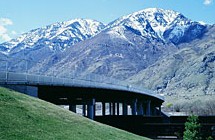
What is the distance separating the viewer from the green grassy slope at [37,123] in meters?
24.9

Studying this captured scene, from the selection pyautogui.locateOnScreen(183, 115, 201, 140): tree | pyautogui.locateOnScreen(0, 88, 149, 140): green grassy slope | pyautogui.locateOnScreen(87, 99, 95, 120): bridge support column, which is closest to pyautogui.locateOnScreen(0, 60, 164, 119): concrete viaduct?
pyautogui.locateOnScreen(87, 99, 95, 120): bridge support column

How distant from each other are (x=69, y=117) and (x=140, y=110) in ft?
292

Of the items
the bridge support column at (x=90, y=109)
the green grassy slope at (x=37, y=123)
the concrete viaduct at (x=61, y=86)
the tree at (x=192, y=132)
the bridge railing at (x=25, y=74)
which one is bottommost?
the tree at (x=192, y=132)

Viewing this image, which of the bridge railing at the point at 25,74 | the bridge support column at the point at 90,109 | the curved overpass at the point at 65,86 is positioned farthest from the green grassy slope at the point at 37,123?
the bridge support column at the point at 90,109

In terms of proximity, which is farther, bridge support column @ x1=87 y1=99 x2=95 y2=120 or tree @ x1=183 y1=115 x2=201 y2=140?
bridge support column @ x1=87 y1=99 x2=95 y2=120

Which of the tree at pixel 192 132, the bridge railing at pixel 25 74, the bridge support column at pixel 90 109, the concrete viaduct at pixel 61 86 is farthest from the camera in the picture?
the bridge support column at pixel 90 109

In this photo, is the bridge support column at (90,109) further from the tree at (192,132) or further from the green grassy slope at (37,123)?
the green grassy slope at (37,123)

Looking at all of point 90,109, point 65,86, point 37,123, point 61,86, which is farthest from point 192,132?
point 37,123

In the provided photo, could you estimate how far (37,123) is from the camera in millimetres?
28000

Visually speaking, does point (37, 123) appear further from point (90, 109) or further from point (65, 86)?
point (90, 109)

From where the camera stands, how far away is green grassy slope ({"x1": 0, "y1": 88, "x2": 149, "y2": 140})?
24877 mm

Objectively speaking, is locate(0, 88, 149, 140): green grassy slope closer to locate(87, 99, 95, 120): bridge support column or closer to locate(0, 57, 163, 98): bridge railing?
locate(0, 57, 163, 98): bridge railing

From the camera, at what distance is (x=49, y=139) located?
2497 cm

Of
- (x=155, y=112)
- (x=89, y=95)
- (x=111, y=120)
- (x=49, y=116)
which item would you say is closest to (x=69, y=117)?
(x=49, y=116)
